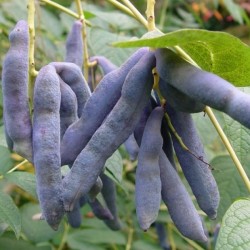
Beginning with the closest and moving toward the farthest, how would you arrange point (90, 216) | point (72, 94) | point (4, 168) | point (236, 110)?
point (236, 110) < point (72, 94) < point (4, 168) < point (90, 216)

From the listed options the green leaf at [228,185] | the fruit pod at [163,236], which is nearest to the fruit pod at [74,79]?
the green leaf at [228,185]

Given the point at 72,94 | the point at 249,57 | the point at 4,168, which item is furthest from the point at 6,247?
the point at 249,57

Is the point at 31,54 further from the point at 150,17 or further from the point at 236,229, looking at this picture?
the point at 236,229

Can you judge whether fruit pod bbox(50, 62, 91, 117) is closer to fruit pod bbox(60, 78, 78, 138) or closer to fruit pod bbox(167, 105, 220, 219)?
fruit pod bbox(60, 78, 78, 138)

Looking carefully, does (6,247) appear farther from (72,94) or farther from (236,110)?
(236,110)

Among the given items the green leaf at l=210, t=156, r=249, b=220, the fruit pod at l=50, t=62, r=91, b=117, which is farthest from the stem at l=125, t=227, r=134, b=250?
the fruit pod at l=50, t=62, r=91, b=117

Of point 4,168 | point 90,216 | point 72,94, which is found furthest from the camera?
point 90,216

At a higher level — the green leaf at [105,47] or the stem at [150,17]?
the stem at [150,17]

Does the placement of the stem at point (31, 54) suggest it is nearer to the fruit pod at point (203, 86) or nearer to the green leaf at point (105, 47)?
the fruit pod at point (203, 86)
